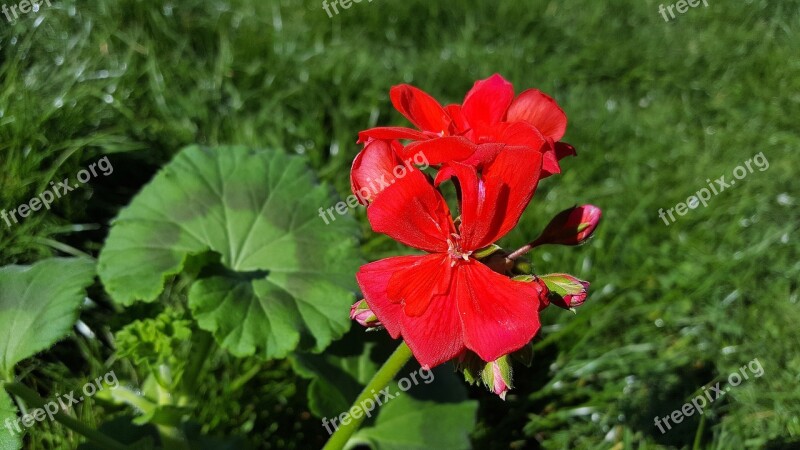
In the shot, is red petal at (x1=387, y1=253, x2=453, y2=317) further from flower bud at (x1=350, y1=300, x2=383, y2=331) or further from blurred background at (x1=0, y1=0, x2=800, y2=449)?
blurred background at (x1=0, y1=0, x2=800, y2=449)

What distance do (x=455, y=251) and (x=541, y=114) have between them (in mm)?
Answer: 365

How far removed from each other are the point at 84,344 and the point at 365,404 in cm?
124

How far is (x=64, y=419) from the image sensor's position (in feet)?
6.17

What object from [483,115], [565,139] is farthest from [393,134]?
[565,139]

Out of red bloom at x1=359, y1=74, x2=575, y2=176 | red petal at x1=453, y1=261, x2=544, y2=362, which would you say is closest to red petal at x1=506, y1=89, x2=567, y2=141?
red bloom at x1=359, y1=74, x2=575, y2=176

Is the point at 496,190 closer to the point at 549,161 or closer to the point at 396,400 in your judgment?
the point at 549,161

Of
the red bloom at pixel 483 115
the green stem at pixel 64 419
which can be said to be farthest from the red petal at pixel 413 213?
the green stem at pixel 64 419

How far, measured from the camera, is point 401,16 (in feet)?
14.7

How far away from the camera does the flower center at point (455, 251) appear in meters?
1.47

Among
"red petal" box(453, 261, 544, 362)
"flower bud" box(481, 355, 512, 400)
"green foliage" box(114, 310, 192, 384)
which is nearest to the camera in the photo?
"red petal" box(453, 261, 544, 362)

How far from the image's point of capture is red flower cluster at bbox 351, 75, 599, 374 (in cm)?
140

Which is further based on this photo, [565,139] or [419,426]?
[565,139]

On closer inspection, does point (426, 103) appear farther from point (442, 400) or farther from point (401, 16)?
point (401, 16)

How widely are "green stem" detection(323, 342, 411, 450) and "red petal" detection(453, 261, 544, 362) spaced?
0.24 m
